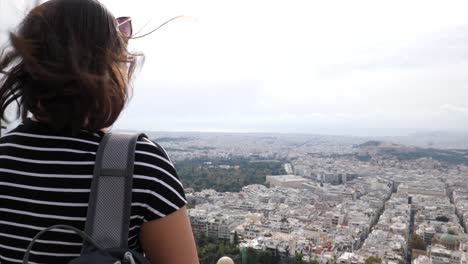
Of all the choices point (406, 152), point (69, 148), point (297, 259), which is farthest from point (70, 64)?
point (406, 152)

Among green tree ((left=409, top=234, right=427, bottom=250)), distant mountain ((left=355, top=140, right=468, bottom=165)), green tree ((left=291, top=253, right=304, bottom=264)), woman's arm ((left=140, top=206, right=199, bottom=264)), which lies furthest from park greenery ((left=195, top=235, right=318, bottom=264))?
distant mountain ((left=355, top=140, right=468, bottom=165))

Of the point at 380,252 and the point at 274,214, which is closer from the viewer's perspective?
the point at 380,252

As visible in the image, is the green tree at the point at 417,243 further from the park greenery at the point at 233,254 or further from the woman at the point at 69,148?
the woman at the point at 69,148

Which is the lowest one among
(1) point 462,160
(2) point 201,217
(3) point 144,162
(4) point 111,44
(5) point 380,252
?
(5) point 380,252

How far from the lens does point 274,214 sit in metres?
5.85

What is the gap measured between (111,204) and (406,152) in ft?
27.4

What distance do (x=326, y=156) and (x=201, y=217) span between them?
7.55 m

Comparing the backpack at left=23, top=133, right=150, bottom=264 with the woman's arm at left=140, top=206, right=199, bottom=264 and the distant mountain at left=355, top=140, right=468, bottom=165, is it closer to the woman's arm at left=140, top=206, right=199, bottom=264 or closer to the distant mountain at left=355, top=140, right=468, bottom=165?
the woman's arm at left=140, top=206, right=199, bottom=264

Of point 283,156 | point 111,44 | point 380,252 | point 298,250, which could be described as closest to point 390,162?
point 283,156

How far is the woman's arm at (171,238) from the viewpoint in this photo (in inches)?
19.3

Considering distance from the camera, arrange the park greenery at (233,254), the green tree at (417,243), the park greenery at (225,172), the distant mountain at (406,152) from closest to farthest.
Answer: the park greenery at (233,254) < the green tree at (417,243) < the distant mountain at (406,152) < the park greenery at (225,172)

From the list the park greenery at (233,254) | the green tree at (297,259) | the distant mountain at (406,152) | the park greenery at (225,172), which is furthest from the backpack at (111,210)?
the distant mountain at (406,152)

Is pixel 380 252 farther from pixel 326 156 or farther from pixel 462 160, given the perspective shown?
pixel 326 156

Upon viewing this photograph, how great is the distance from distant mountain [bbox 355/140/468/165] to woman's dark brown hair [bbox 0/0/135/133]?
6.01 metres
